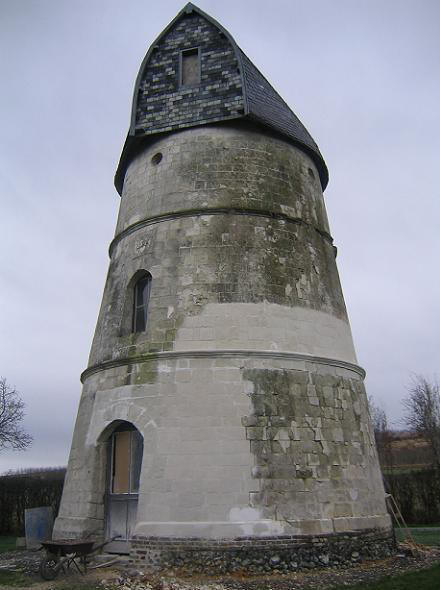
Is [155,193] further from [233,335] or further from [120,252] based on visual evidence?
[233,335]

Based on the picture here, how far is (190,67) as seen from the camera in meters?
13.9

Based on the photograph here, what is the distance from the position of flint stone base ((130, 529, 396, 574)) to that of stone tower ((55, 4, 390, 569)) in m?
0.02

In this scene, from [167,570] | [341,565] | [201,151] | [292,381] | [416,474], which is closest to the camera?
[167,570]

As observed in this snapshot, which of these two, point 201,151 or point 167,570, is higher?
point 201,151

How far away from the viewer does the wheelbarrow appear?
29.9 feet

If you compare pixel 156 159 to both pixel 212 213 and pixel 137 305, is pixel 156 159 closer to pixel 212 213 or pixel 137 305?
pixel 212 213

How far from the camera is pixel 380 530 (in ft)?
34.4

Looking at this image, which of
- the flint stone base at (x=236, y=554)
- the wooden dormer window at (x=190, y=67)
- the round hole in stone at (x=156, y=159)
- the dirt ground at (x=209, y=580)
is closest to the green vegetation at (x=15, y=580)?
the dirt ground at (x=209, y=580)

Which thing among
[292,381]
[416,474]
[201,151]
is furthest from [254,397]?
[416,474]

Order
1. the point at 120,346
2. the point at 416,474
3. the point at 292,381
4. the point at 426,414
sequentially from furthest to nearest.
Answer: the point at 426,414
the point at 416,474
the point at 120,346
the point at 292,381

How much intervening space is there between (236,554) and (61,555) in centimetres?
300

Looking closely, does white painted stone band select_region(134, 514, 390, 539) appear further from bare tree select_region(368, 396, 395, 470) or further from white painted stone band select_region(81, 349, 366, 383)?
bare tree select_region(368, 396, 395, 470)

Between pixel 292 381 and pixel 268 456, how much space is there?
1.55 m

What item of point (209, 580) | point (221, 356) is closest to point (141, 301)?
point (221, 356)
